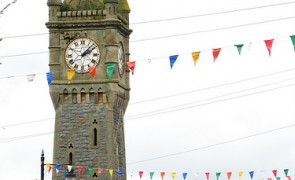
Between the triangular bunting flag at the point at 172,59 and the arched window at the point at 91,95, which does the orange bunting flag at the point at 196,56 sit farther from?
the arched window at the point at 91,95

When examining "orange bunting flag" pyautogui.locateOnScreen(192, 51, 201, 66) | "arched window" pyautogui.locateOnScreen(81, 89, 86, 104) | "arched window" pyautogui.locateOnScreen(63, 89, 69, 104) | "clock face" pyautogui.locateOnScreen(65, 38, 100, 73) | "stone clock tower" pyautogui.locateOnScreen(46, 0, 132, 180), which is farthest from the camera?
"arched window" pyautogui.locateOnScreen(63, 89, 69, 104)

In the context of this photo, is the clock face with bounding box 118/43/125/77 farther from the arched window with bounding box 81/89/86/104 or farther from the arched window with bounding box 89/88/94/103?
the arched window with bounding box 81/89/86/104

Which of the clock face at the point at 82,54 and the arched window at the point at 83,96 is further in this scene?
the arched window at the point at 83,96

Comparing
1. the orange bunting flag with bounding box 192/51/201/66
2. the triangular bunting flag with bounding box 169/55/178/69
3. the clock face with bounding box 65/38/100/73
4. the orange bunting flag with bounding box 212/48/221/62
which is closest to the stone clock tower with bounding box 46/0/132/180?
the clock face with bounding box 65/38/100/73

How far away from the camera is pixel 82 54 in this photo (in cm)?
7719

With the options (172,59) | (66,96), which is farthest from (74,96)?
(172,59)

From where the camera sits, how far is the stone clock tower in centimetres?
7644

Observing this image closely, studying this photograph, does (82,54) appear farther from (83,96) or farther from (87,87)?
(83,96)

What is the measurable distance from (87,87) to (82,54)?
2250 mm

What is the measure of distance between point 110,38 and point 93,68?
2514mm

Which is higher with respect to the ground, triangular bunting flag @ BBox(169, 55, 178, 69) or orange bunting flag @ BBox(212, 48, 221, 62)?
triangular bunting flag @ BBox(169, 55, 178, 69)

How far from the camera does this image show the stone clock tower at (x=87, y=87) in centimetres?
7644

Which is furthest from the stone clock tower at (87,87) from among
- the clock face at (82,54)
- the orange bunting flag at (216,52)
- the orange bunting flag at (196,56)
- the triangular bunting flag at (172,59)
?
the orange bunting flag at (216,52)

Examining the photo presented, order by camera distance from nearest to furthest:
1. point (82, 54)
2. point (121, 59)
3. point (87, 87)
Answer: point (82, 54) → point (87, 87) → point (121, 59)
